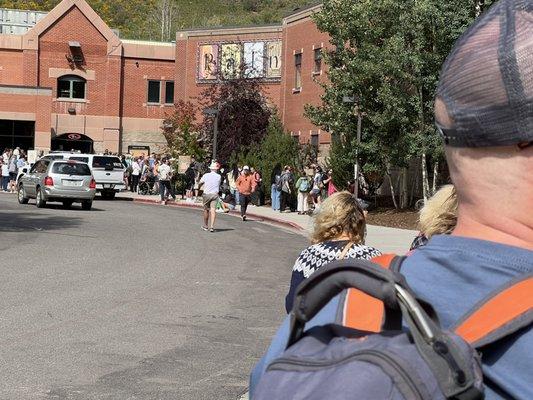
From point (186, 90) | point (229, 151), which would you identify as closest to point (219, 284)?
point (229, 151)

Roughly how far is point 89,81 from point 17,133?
5.31 meters

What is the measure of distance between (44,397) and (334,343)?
6.20 meters

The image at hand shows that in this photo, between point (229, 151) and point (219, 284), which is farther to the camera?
point (229, 151)

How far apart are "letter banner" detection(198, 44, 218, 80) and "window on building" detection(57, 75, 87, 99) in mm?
9256

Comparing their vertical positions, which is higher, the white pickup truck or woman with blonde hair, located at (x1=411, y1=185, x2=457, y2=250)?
woman with blonde hair, located at (x1=411, y1=185, x2=457, y2=250)

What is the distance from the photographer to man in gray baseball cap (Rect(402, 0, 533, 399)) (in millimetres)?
1570

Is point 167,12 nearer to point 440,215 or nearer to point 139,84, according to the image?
point 139,84

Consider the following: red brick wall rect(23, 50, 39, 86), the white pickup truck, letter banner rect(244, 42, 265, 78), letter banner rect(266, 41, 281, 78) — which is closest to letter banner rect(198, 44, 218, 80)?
letter banner rect(244, 42, 265, 78)

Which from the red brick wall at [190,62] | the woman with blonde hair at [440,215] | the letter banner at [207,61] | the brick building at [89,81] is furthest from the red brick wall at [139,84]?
the woman with blonde hair at [440,215]

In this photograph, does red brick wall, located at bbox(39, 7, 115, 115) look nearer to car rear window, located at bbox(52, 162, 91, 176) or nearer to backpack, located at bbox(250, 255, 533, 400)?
car rear window, located at bbox(52, 162, 91, 176)

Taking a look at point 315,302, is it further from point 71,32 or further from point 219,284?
point 71,32

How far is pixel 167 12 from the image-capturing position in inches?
4520

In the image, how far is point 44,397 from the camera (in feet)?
24.1

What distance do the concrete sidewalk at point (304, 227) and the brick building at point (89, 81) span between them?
579 inches
